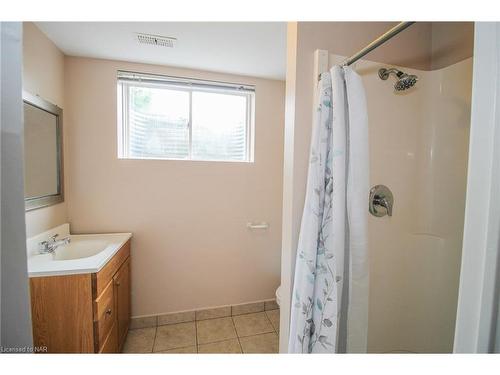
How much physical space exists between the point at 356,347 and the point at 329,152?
86 cm

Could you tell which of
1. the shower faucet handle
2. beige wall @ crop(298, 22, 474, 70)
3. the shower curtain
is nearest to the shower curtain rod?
the shower curtain

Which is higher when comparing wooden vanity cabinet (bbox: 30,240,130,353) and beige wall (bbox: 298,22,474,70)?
beige wall (bbox: 298,22,474,70)

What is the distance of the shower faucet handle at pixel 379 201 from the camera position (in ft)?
3.56

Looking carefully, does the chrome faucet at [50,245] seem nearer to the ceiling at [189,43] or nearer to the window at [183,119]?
the window at [183,119]

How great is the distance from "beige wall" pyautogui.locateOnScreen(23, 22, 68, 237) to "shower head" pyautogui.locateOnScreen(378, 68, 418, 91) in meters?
2.05

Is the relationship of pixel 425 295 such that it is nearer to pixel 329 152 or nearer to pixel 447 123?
pixel 447 123

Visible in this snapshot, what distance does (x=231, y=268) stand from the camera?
Result: 2096 mm

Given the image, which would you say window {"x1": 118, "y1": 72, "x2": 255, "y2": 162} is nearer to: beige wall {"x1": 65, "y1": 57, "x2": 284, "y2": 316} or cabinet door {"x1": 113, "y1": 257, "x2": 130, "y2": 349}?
beige wall {"x1": 65, "y1": 57, "x2": 284, "y2": 316}

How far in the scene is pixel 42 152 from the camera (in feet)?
4.74

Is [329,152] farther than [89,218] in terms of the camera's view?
No

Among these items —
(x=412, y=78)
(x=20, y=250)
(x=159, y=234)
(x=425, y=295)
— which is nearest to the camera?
(x=20, y=250)

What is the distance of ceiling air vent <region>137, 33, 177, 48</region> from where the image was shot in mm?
1460

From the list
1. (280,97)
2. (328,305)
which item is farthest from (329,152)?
(280,97)

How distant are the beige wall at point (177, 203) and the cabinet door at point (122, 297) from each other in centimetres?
16
